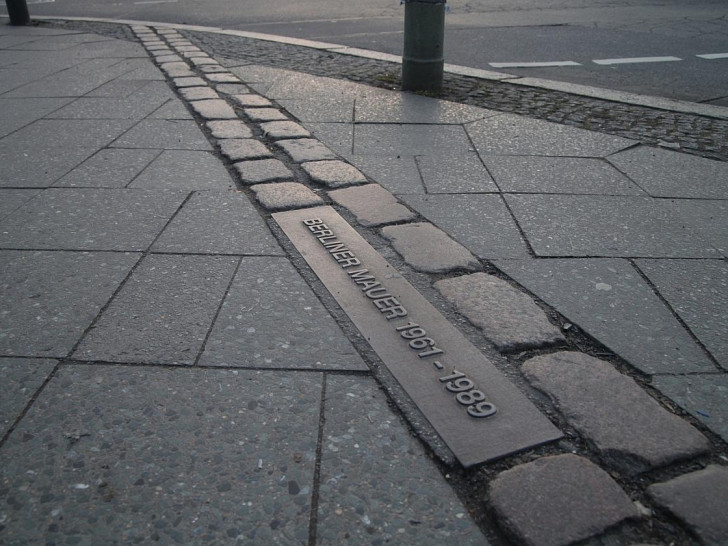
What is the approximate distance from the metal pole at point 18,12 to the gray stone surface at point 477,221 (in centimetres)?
924

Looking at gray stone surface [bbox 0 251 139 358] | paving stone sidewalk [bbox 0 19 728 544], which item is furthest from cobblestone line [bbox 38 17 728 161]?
gray stone surface [bbox 0 251 139 358]

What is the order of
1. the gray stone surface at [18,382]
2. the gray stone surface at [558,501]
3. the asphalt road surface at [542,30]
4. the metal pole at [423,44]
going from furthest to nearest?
1. the asphalt road surface at [542,30]
2. the metal pole at [423,44]
3. the gray stone surface at [18,382]
4. the gray stone surface at [558,501]

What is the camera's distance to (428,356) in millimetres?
1985

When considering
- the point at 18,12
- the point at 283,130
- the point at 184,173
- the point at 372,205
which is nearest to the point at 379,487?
the point at 372,205

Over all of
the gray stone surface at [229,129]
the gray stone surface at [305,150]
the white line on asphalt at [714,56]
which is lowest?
the gray stone surface at [305,150]

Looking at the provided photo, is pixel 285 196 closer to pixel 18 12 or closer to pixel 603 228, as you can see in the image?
pixel 603 228

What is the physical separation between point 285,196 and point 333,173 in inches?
17.8

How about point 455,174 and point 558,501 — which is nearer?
point 558,501

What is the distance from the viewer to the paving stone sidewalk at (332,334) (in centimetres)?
146

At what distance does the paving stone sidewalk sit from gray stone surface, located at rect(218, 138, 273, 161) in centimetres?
4

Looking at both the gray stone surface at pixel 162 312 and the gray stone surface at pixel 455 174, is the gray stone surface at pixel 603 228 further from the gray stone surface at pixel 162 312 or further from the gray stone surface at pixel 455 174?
the gray stone surface at pixel 162 312

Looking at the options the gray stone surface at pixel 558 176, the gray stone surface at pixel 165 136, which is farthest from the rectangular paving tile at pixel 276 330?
the gray stone surface at pixel 165 136

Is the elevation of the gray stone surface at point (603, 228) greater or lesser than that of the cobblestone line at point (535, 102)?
lesser

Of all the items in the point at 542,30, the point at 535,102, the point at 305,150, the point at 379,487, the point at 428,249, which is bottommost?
the point at 379,487
